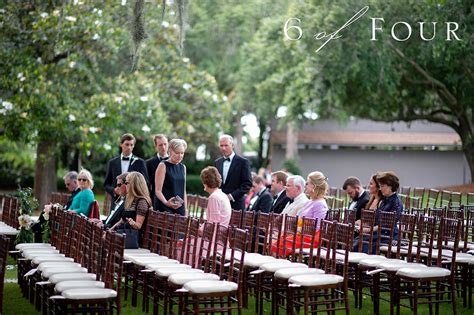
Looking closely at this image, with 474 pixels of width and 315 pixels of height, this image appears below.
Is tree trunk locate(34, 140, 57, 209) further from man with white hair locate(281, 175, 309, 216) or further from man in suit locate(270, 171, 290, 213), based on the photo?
man with white hair locate(281, 175, 309, 216)

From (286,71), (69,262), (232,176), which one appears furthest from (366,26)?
(69,262)

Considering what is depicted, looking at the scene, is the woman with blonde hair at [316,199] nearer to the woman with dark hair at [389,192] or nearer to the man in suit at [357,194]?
the woman with dark hair at [389,192]

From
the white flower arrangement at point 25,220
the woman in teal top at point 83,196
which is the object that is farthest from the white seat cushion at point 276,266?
the white flower arrangement at point 25,220

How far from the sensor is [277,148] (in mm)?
39625

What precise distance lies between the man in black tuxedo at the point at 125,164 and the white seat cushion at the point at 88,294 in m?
3.88

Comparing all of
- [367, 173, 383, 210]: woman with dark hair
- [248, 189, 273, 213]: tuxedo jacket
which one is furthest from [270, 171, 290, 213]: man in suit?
[367, 173, 383, 210]: woman with dark hair

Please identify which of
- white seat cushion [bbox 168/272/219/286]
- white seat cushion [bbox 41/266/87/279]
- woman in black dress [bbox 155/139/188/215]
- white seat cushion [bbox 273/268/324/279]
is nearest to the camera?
white seat cushion [bbox 168/272/219/286]

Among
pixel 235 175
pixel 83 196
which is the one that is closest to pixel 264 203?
pixel 235 175

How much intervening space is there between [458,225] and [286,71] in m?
18.1

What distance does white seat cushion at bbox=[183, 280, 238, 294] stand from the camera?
6.66m

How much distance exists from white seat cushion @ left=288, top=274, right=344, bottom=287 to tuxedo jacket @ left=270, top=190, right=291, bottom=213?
3.50m

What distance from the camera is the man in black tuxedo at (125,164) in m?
10.7

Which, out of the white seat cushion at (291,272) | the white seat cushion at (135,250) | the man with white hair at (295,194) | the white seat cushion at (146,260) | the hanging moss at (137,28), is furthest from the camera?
the hanging moss at (137,28)

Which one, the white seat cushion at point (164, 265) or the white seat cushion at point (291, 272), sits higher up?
the white seat cushion at point (291, 272)
